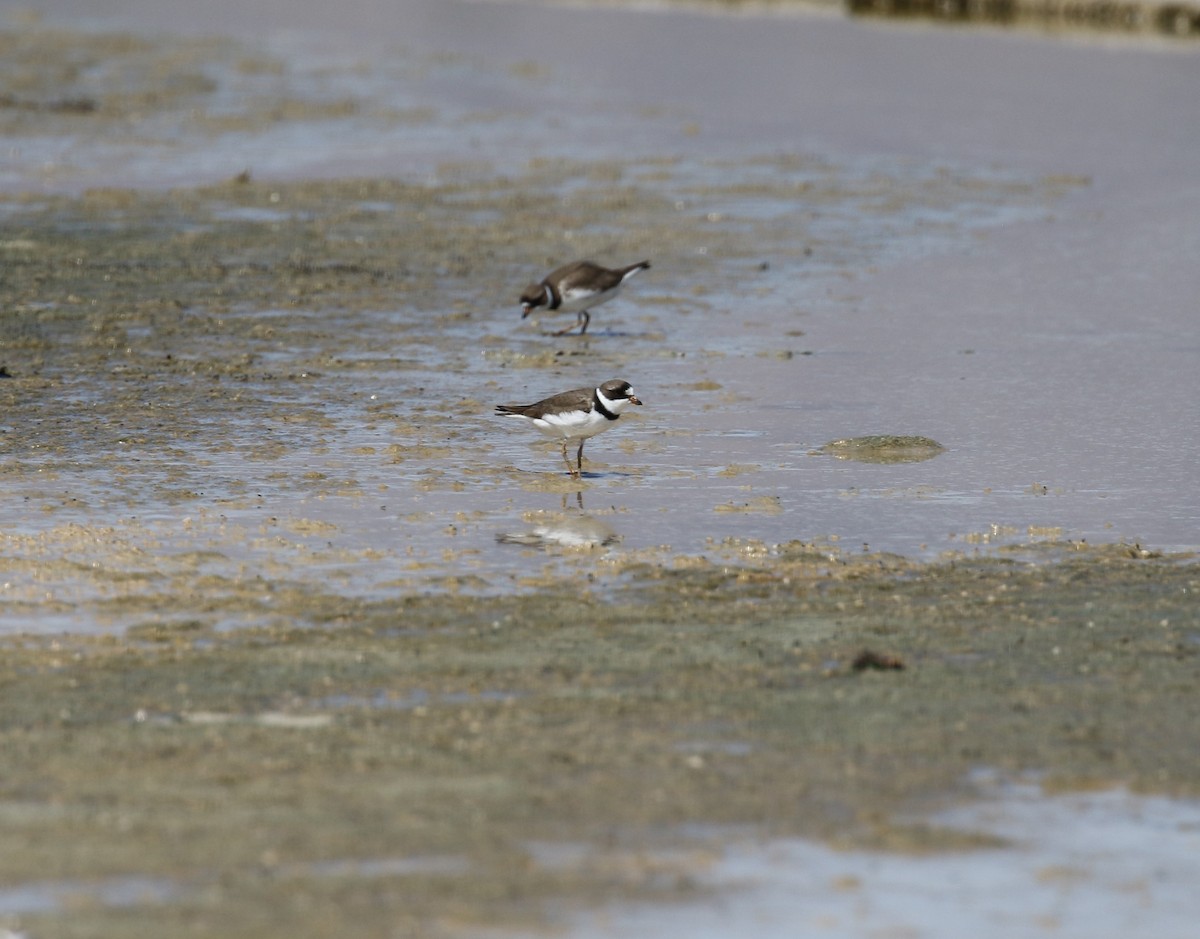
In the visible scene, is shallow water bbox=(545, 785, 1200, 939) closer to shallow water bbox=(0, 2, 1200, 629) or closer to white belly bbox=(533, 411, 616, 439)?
shallow water bbox=(0, 2, 1200, 629)

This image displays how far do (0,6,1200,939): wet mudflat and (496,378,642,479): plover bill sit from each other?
0.92ft

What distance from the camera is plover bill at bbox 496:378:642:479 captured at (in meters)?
12.2

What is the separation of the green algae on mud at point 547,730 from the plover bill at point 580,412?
2.28 m

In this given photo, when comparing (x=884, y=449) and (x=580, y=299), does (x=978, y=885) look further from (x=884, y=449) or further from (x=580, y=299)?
(x=580, y=299)

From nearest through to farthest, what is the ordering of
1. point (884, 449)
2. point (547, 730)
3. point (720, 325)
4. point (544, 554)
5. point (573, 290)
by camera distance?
point (547, 730), point (544, 554), point (884, 449), point (573, 290), point (720, 325)

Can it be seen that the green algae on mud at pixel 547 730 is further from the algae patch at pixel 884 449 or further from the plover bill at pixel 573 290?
the plover bill at pixel 573 290

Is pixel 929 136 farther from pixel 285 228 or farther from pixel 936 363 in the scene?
pixel 936 363

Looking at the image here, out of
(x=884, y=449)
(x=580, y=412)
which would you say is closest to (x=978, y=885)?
(x=580, y=412)

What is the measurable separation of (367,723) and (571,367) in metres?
8.33

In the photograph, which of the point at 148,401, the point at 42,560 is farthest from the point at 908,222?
the point at 42,560

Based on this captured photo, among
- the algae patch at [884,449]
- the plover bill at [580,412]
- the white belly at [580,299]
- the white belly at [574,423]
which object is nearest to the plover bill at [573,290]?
the white belly at [580,299]

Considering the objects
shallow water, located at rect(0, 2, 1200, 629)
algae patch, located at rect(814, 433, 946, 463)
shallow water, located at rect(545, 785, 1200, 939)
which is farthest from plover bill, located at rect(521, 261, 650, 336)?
shallow water, located at rect(545, 785, 1200, 939)

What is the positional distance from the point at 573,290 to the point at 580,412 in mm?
4782

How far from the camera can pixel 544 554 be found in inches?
414
